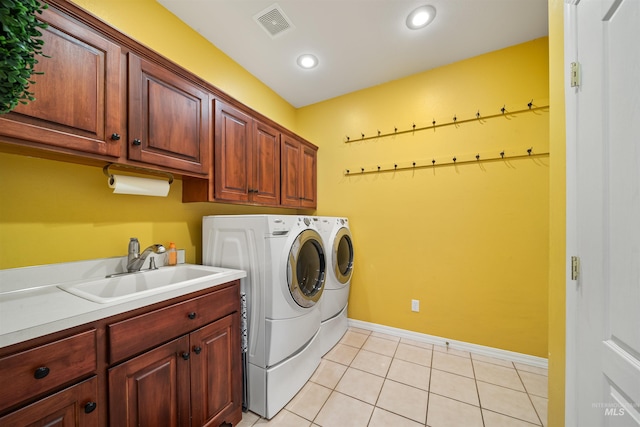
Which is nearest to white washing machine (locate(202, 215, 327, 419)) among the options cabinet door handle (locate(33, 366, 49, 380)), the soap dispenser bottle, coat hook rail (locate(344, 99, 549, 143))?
the soap dispenser bottle

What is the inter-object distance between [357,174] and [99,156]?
2.15m

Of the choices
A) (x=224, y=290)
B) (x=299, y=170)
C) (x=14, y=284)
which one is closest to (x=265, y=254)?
(x=224, y=290)

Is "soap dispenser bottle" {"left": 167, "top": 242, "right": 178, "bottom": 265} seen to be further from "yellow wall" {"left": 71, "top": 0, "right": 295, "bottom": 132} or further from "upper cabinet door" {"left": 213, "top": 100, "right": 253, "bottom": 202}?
"yellow wall" {"left": 71, "top": 0, "right": 295, "bottom": 132}

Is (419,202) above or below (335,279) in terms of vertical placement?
above

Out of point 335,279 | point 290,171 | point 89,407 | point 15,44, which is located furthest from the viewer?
point 290,171

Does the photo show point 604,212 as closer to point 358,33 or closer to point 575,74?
point 575,74

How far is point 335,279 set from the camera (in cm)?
223

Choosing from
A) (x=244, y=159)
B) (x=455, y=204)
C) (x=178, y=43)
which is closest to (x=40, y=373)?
(x=244, y=159)

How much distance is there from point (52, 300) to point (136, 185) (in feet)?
2.13

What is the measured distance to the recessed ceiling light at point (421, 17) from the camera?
165 cm

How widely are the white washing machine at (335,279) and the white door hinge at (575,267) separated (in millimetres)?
1521

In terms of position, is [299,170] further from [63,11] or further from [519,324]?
[519,324]

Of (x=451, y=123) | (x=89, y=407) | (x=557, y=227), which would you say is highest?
(x=451, y=123)

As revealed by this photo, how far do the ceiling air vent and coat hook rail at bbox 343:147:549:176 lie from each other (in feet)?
4.68
